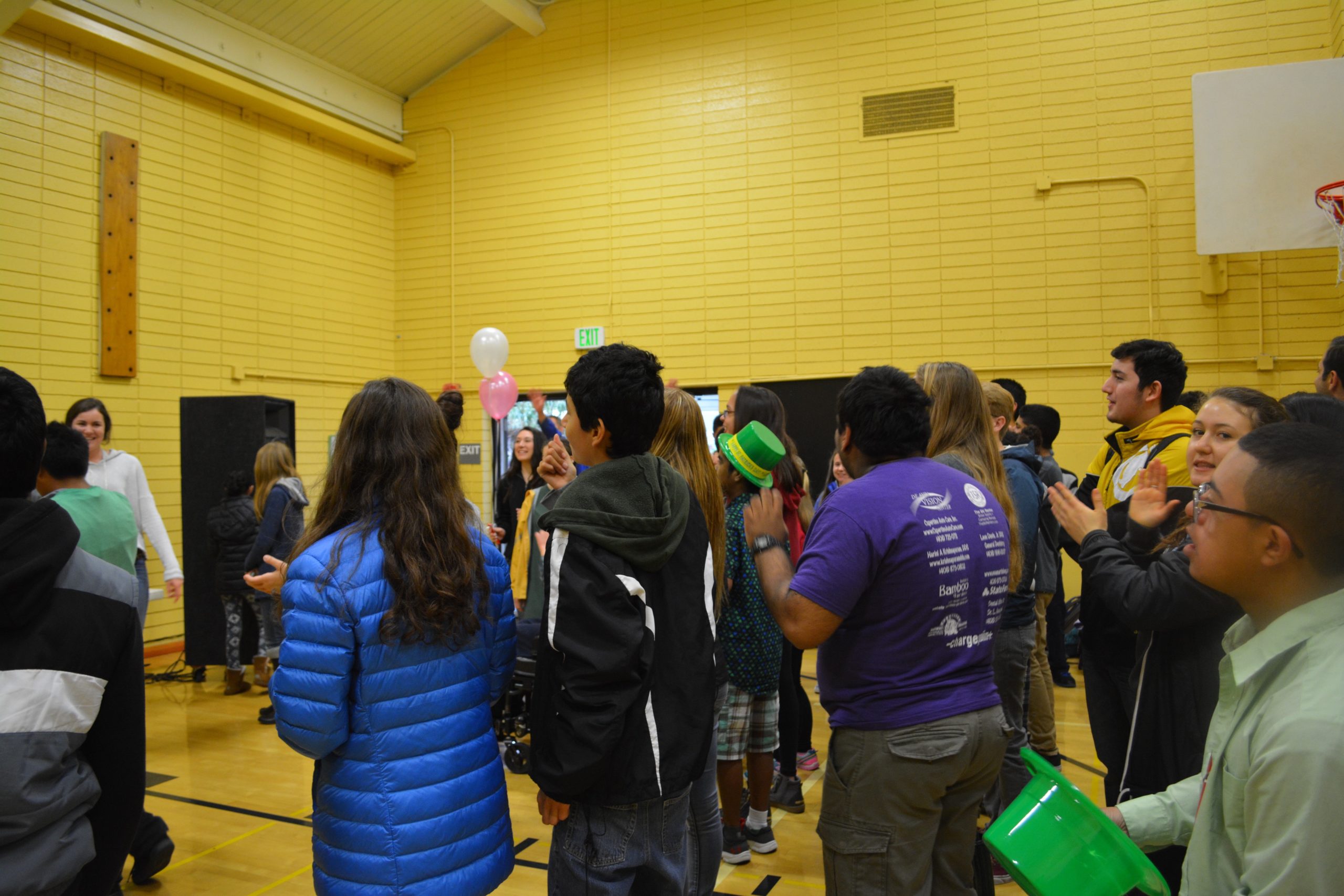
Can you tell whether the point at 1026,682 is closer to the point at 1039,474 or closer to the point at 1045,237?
the point at 1039,474

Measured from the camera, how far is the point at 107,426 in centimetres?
439

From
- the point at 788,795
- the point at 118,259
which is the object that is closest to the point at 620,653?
the point at 788,795

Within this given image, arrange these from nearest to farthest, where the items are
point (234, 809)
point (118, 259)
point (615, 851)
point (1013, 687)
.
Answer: point (615, 851) → point (1013, 687) → point (234, 809) → point (118, 259)

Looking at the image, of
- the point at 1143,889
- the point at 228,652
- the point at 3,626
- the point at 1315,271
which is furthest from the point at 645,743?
the point at 1315,271

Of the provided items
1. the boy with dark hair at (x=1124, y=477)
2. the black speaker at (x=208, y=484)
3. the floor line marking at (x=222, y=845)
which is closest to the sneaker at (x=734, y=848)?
the boy with dark hair at (x=1124, y=477)

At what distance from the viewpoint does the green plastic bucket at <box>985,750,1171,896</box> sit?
1.30m

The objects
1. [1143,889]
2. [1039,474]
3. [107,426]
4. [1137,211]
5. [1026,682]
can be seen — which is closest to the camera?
[1143,889]

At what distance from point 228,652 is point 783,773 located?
412 cm

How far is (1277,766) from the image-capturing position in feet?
3.03

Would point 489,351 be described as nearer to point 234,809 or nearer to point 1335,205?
point 234,809

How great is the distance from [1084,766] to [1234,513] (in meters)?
3.61

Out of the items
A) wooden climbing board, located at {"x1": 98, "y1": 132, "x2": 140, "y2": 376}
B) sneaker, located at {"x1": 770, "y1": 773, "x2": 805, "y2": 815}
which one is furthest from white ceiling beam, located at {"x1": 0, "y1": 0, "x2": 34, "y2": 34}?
sneaker, located at {"x1": 770, "y1": 773, "x2": 805, "y2": 815}

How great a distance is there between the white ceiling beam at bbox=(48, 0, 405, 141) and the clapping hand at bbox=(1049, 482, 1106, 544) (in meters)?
7.68

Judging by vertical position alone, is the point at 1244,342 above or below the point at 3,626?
above
